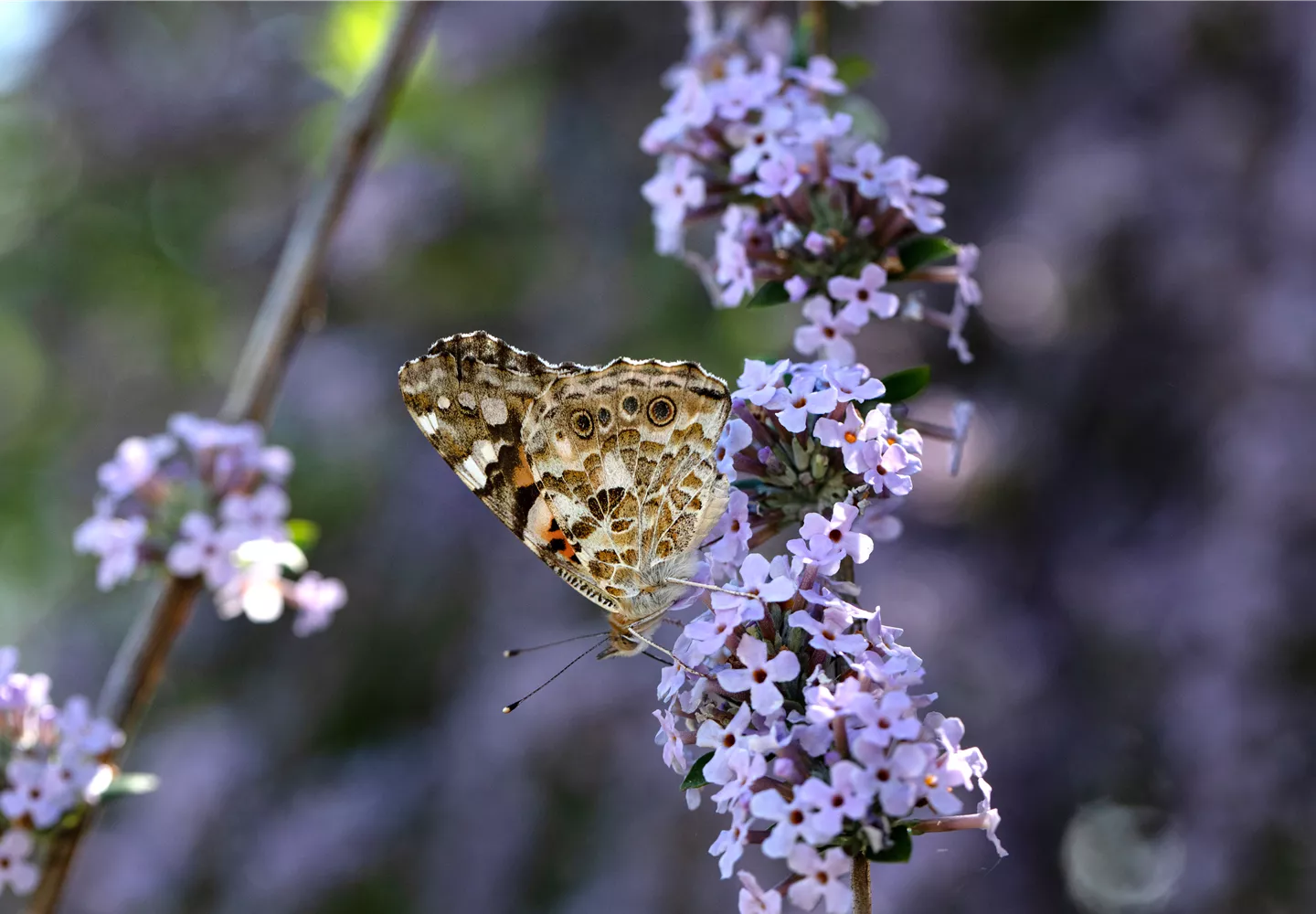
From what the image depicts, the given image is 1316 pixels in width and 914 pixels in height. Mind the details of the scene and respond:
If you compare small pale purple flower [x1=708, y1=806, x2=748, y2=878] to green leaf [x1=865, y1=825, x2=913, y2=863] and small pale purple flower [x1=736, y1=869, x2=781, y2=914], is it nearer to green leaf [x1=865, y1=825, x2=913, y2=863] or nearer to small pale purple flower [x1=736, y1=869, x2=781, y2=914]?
small pale purple flower [x1=736, y1=869, x2=781, y2=914]

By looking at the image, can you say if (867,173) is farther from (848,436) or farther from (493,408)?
(493,408)

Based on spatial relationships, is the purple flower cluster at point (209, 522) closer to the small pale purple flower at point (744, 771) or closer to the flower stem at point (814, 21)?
the small pale purple flower at point (744, 771)

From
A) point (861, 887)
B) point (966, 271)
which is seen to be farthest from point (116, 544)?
point (966, 271)

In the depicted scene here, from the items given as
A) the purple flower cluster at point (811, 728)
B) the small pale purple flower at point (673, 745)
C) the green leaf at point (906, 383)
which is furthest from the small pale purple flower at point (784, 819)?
the green leaf at point (906, 383)

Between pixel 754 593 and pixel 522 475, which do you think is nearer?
pixel 754 593

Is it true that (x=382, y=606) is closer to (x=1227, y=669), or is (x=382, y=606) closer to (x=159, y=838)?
(x=159, y=838)

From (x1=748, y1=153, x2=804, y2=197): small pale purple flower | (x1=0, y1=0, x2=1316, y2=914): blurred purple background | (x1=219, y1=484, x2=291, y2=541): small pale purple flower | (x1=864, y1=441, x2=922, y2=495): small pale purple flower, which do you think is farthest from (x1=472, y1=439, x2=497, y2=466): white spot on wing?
(x1=0, y1=0, x2=1316, y2=914): blurred purple background
